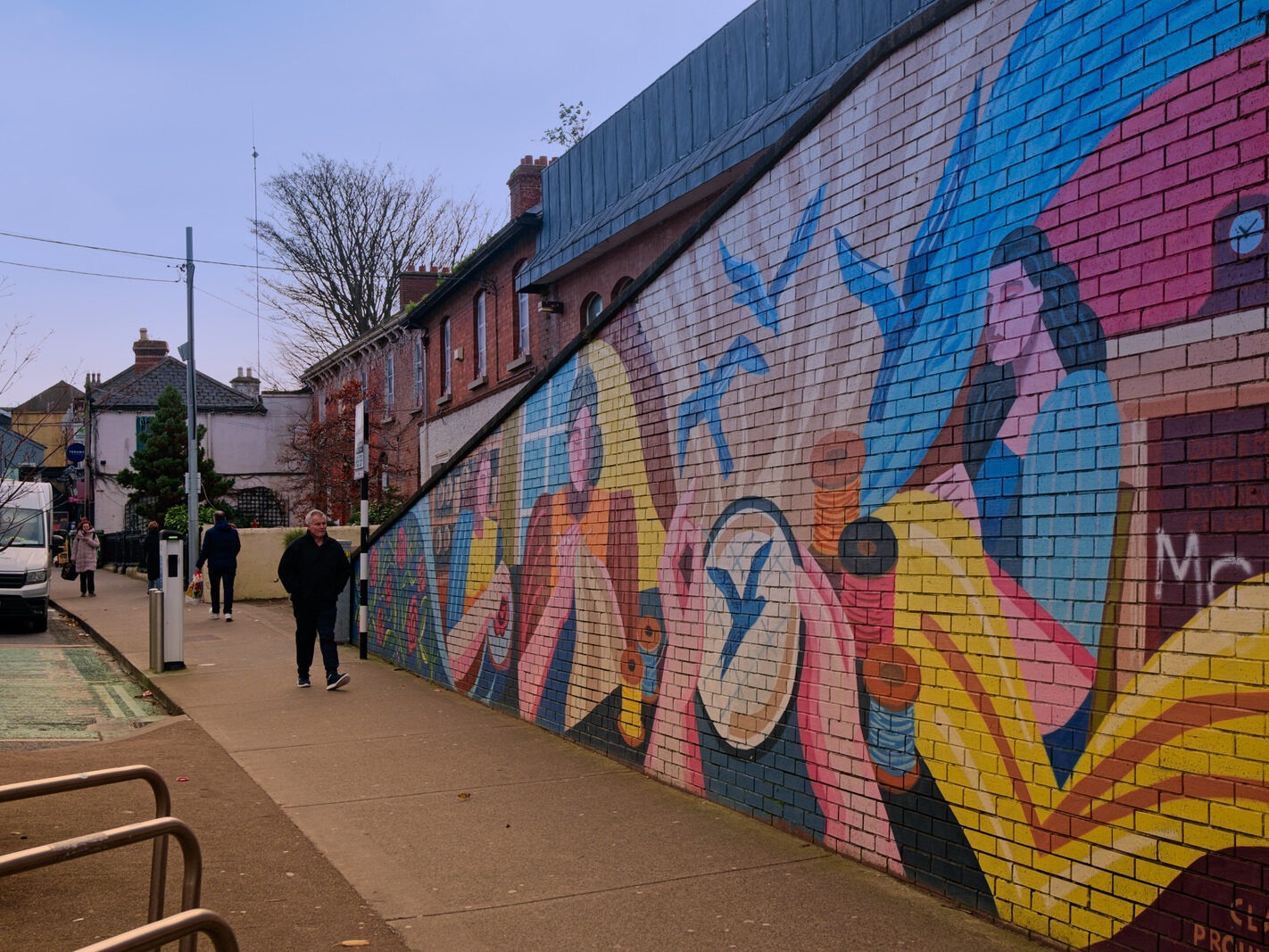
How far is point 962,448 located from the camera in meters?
4.97

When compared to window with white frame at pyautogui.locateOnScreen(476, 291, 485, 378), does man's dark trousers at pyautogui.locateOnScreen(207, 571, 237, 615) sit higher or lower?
lower

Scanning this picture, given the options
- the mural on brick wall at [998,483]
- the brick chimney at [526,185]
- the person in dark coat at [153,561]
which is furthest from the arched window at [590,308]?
the person in dark coat at [153,561]

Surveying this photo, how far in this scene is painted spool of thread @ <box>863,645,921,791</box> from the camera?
17.1ft

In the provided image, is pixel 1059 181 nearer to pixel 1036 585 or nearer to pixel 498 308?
pixel 1036 585

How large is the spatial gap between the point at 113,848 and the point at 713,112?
10669 mm

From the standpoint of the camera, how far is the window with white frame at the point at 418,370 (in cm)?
2728

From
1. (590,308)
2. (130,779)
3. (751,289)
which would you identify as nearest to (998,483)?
(751,289)

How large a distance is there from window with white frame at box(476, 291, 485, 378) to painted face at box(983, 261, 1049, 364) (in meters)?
18.1

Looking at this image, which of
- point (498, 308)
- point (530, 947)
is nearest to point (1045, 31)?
point (530, 947)

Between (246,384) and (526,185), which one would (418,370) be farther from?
(246,384)

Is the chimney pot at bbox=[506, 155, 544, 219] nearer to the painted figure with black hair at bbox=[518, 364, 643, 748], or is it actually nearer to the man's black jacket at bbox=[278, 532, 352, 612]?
the man's black jacket at bbox=[278, 532, 352, 612]

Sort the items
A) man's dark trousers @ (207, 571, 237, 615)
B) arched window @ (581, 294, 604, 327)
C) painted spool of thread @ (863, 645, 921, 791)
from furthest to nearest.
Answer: man's dark trousers @ (207, 571, 237, 615), arched window @ (581, 294, 604, 327), painted spool of thread @ (863, 645, 921, 791)

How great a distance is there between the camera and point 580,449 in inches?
354

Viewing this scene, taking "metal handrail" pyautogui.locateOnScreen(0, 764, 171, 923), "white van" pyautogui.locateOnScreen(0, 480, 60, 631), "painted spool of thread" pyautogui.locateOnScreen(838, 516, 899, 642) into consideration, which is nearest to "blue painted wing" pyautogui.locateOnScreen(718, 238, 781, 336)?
"painted spool of thread" pyautogui.locateOnScreen(838, 516, 899, 642)
